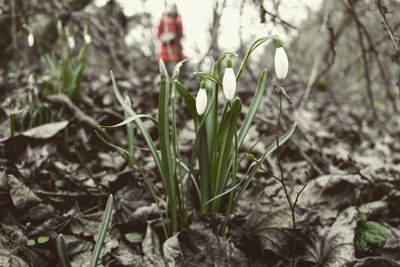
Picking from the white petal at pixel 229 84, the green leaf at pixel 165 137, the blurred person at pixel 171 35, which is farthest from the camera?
the blurred person at pixel 171 35

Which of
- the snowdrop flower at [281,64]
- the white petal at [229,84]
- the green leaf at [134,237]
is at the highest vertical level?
the snowdrop flower at [281,64]

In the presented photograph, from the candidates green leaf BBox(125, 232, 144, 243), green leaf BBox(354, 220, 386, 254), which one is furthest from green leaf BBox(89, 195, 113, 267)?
green leaf BBox(354, 220, 386, 254)

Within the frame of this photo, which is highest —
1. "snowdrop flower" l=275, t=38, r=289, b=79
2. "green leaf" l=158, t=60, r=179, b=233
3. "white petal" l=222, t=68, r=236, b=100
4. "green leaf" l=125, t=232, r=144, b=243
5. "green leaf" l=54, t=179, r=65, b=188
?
"snowdrop flower" l=275, t=38, r=289, b=79

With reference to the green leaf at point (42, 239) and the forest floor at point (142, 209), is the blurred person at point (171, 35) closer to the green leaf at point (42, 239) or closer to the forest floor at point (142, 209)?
the forest floor at point (142, 209)

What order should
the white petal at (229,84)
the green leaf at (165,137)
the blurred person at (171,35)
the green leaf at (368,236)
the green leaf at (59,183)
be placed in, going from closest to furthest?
the white petal at (229,84)
the green leaf at (165,137)
the green leaf at (368,236)
the green leaf at (59,183)
the blurred person at (171,35)

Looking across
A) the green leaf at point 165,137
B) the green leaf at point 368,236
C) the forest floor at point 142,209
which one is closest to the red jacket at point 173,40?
the forest floor at point 142,209

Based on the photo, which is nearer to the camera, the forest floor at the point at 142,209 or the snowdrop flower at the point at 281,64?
the snowdrop flower at the point at 281,64

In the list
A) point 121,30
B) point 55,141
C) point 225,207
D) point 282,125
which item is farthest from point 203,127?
point 121,30

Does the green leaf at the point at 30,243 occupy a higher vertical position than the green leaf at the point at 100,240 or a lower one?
lower

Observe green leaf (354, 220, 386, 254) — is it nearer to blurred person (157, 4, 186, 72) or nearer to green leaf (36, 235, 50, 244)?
green leaf (36, 235, 50, 244)
